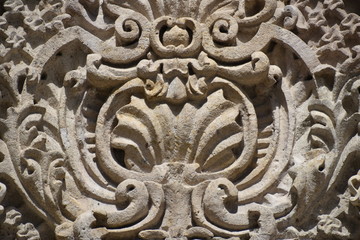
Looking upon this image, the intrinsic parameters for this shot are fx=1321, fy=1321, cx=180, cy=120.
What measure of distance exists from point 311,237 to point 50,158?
1232 millimetres

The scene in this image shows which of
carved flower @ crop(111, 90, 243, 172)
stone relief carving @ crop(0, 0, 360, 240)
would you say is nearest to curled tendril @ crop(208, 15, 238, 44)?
stone relief carving @ crop(0, 0, 360, 240)

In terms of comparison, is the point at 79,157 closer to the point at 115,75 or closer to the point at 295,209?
the point at 115,75

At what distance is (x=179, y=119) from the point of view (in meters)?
6.10

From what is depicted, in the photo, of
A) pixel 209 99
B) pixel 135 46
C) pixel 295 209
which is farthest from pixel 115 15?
pixel 295 209

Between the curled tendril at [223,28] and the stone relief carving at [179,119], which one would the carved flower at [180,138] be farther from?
the curled tendril at [223,28]

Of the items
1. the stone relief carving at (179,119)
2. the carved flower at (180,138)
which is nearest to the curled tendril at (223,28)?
the stone relief carving at (179,119)

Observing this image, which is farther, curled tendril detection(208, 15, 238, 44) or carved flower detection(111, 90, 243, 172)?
curled tendril detection(208, 15, 238, 44)

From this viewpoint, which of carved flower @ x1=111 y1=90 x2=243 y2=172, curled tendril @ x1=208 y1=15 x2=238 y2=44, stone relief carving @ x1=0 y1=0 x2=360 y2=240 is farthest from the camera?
curled tendril @ x1=208 y1=15 x2=238 y2=44

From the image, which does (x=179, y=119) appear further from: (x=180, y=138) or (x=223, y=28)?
(x=223, y=28)

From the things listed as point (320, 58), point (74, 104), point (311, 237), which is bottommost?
point (311, 237)

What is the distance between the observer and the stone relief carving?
234 inches

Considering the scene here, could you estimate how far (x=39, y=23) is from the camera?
627 cm

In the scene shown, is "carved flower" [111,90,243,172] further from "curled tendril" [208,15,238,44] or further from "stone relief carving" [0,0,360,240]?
"curled tendril" [208,15,238,44]

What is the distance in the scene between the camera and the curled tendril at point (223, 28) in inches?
245
